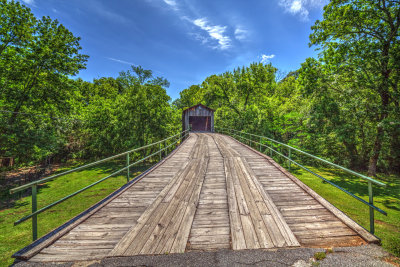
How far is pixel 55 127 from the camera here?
13.7 meters

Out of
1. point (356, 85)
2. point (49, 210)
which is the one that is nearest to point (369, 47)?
point (356, 85)

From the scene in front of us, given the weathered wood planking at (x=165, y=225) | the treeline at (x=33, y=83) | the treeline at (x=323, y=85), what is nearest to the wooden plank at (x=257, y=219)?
the weathered wood planking at (x=165, y=225)

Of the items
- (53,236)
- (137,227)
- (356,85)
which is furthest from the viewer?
(356,85)

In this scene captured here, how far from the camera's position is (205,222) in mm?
2875

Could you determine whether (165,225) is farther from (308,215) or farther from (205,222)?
(308,215)

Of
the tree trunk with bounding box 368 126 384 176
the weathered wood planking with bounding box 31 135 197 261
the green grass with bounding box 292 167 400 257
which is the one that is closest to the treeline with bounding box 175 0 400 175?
the tree trunk with bounding box 368 126 384 176

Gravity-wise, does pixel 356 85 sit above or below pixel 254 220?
above

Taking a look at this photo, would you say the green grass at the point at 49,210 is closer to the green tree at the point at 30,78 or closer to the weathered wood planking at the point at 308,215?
the green tree at the point at 30,78

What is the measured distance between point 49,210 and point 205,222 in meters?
12.4

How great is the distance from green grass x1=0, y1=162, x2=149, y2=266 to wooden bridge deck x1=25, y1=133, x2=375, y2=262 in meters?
4.88

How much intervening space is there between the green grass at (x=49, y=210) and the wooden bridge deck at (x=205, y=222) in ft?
16.0

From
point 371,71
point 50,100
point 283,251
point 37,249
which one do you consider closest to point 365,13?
point 371,71

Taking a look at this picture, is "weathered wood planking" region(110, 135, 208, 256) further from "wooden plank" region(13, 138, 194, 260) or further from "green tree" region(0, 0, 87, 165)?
"green tree" region(0, 0, 87, 165)

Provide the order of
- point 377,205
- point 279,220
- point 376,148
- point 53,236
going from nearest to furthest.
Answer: point 53,236, point 279,220, point 377,205, point 376,148
